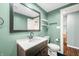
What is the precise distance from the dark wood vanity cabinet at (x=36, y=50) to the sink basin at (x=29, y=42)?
0.04 meters

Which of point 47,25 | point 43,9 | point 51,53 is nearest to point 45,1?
point 43,9

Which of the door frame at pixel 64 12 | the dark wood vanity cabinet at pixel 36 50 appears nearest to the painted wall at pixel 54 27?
the door frame at pixel 64 12

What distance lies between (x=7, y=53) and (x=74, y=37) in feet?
3.36

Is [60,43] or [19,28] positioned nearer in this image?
[19,28]

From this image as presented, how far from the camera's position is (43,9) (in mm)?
1480

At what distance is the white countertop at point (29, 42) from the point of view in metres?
1.32

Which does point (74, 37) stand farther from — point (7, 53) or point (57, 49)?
point (7, 53)

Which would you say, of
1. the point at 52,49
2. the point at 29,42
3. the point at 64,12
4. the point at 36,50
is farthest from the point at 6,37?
the point at 64,12

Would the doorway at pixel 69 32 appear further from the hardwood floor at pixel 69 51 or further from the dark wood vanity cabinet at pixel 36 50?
the dark wood vanity cabinet at pixel 36 50

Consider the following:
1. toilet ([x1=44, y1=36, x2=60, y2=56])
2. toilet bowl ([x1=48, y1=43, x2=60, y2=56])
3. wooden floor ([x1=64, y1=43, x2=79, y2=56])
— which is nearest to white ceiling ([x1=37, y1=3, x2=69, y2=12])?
toilet ([x1=44, y1=36, x2=60, y2=56])

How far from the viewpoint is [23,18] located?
1.38m

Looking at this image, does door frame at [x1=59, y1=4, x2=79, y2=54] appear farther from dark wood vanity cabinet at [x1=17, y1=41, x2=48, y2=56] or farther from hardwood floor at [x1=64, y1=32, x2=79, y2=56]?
dark wood vanity cabinet at [x1=17, y1=41, x2=48, y2=56]

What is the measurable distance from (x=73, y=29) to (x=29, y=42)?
71 cm

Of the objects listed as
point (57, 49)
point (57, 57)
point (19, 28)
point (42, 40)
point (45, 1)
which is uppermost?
point (45, 1)
